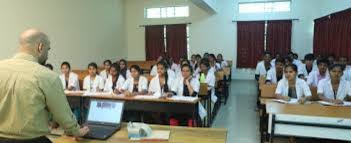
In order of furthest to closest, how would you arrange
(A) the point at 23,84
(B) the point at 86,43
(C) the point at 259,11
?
(C) the point at 259,11 → (B) the point at 86,43 → (A) the point at 23,84

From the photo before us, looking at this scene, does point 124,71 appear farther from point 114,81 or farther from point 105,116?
point 105,116

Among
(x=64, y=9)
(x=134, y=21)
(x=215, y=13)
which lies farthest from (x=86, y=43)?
(x=215, y=13)

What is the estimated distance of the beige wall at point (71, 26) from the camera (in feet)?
18.6

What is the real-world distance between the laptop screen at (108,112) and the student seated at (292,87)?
2621 millimetres

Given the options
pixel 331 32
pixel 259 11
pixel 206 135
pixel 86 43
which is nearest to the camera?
pixel 206 135

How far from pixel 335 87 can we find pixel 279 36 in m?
5.56

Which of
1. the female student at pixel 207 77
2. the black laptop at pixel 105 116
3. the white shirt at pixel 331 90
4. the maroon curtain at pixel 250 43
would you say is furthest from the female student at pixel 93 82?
the maroon curtain at pixel 250 43

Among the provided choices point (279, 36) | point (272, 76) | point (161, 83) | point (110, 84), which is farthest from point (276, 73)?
point (279, 36)

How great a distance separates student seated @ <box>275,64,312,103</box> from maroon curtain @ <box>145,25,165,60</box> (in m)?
6.69

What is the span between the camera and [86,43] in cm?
829

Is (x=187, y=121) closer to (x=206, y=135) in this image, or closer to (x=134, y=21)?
(x=206, y=135)

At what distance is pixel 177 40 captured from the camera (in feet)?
33.6

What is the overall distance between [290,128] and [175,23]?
7.68 metres

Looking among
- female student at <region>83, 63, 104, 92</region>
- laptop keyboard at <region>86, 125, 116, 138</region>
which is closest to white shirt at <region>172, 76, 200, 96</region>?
female student at <region>83, 63, 104, 92</region>
